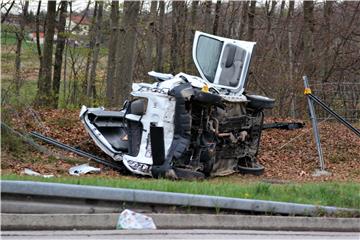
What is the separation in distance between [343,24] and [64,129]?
57.8ft

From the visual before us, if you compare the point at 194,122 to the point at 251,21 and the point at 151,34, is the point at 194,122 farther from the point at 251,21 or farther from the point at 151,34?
the point at 151,34

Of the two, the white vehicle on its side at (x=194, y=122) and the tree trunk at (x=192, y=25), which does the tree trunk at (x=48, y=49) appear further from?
the white vehicle on its side at (x=194, y=122)

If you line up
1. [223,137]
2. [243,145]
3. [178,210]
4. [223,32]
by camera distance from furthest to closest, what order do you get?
[223,32], [243,145], [223,137], [178,210]

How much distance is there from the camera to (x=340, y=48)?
2708 centimetres

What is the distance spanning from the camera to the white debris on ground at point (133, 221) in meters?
6.20

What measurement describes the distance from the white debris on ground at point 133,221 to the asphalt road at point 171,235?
0.14m

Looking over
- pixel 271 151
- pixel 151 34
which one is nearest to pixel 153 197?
pixel 271 151

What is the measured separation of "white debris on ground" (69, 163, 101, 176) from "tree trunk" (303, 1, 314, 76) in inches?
631

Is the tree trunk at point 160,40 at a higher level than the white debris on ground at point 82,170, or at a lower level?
higher

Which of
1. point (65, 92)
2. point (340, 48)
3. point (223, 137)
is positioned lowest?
point (65, 92)

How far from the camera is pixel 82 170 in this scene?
458 inches

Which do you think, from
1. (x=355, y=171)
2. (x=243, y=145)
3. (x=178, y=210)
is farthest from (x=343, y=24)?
(x=178, y=210)

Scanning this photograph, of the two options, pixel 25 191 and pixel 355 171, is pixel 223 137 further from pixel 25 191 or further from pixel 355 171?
pixel 25 191

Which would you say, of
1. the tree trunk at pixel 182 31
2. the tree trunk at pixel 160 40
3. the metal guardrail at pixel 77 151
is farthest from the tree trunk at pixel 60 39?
the metal guardrail at pixel 77 151
